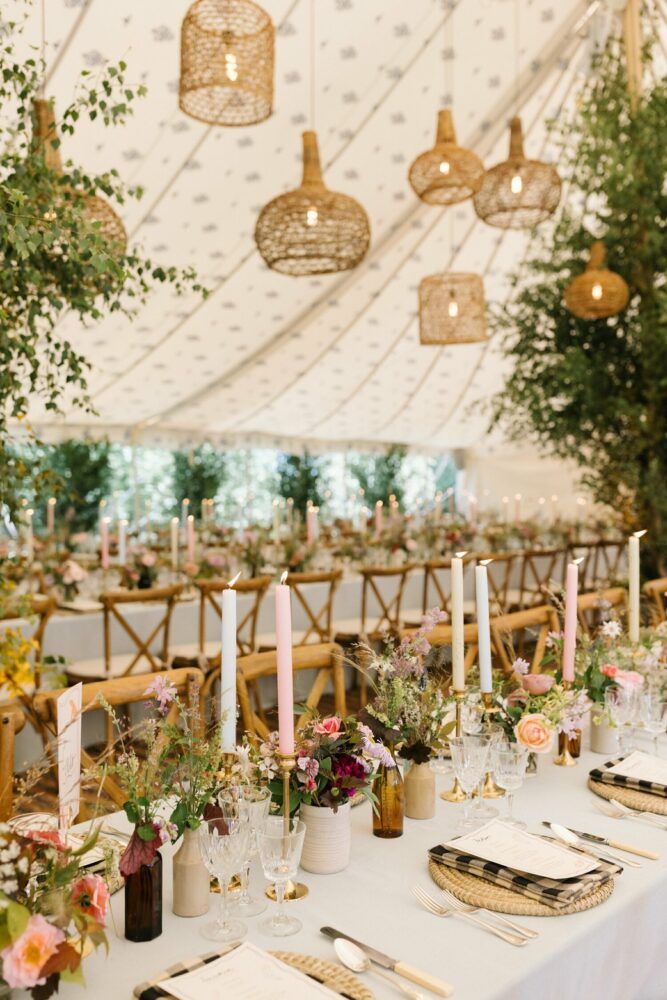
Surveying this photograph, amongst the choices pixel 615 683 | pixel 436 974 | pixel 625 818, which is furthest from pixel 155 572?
pixel 436 974

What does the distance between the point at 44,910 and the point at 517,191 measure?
4.02 m

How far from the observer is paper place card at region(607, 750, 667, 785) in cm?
197

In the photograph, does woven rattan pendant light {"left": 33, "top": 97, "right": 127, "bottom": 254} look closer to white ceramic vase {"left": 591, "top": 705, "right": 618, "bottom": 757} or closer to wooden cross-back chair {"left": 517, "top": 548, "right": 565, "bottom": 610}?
white ceramic vase {"left": 591, "top": 705, "right": 618, "bottom": 757}

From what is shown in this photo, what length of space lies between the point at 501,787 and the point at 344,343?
7219 mm

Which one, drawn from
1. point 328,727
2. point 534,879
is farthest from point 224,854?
point 534,879

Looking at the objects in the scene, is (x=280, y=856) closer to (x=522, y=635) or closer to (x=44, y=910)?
(x=44, y=910)

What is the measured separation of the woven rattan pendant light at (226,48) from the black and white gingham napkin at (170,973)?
2755 millimetres

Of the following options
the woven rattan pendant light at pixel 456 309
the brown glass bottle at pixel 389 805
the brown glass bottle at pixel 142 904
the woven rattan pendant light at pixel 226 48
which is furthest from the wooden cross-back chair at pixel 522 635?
the woven rattan pendant light at pixel 456 309

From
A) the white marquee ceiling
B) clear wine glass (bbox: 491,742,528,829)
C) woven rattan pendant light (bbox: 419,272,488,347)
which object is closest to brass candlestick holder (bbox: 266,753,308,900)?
clear wine glass (bbox: 491,742,528,829)

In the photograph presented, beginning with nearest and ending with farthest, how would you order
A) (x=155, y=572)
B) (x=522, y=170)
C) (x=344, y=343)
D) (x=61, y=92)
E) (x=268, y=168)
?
(x=522, y=170), (x=61, y=92), (x=155, y=572), (x=268, y=168), (x=344, y=343)

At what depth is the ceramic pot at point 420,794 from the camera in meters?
1.82

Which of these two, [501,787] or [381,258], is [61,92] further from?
[501,787]

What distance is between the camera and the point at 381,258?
7641 millimetres

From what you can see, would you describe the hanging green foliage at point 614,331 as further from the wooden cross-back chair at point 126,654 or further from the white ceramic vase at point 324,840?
the white ceramic vase at point 324,840
